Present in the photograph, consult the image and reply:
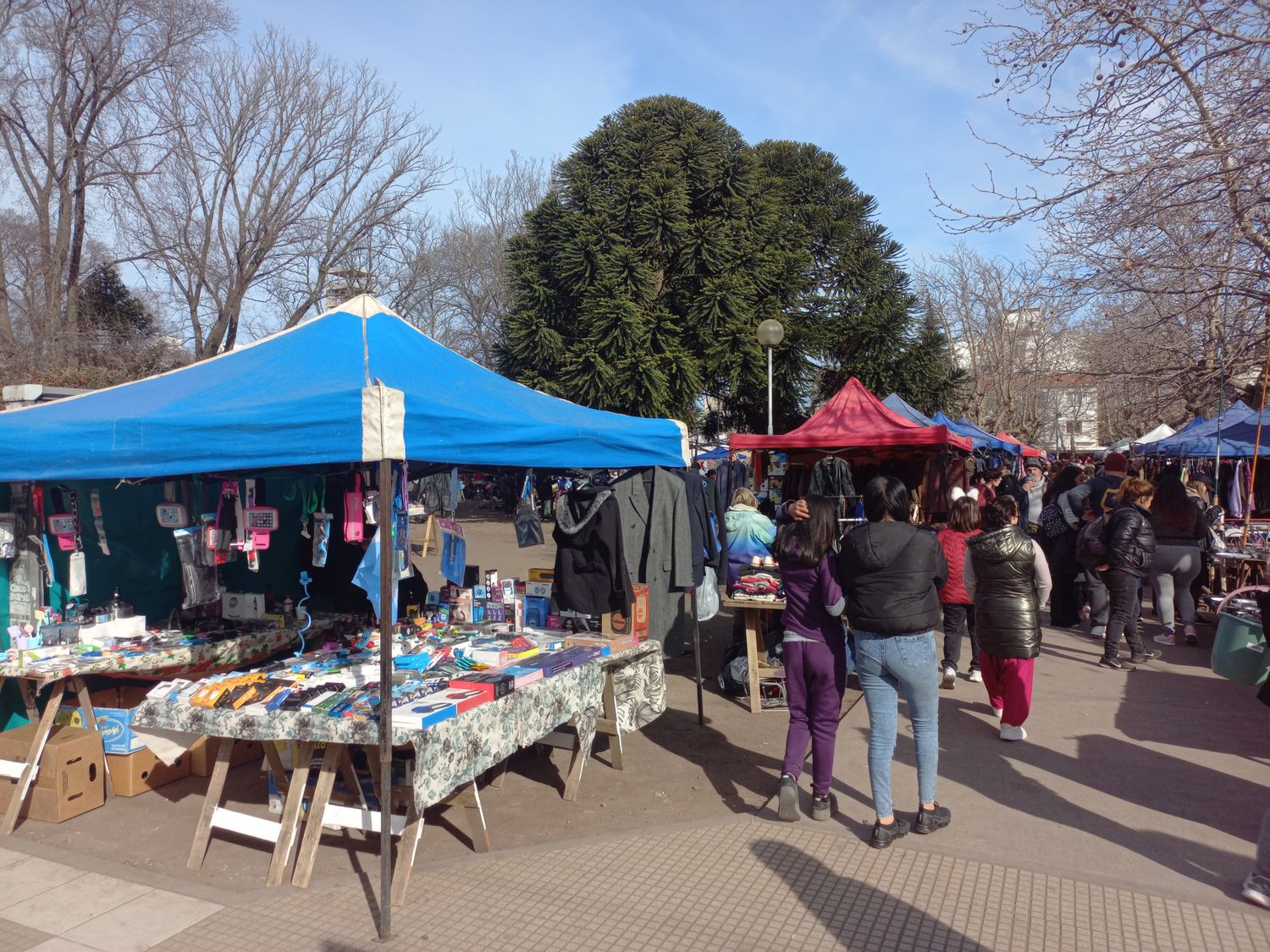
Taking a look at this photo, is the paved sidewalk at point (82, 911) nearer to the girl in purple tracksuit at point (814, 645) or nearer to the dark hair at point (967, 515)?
the girl in purple tracksuit at point (814, 645)

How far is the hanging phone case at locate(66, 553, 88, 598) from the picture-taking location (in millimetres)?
5609

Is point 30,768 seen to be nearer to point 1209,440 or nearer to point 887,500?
point 887,500

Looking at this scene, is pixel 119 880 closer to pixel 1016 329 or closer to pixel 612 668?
pixel 612 668

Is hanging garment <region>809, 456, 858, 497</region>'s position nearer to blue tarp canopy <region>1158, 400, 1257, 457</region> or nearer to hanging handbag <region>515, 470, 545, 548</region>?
hanging handbag <region>515, 470, 545, 548</region>

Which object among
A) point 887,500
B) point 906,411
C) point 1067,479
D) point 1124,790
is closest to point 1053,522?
point 1067,479

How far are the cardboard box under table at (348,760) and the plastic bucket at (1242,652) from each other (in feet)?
11.6

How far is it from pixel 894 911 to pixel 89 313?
813 inches

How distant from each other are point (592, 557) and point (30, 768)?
3489 millimetres

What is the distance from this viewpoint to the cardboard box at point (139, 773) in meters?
5.04

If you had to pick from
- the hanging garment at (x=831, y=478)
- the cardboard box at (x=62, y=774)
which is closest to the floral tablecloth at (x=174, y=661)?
the cardboard box at (x=62, y=774)

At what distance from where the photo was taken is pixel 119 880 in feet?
13.1

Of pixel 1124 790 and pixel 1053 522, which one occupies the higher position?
pixel 1053 522

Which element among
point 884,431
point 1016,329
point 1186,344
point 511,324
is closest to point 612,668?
point 884,431

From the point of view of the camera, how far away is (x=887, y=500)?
4.25 meters
